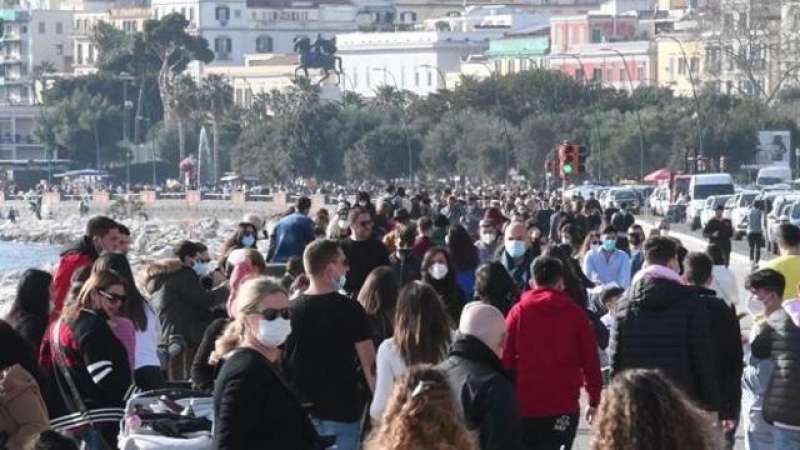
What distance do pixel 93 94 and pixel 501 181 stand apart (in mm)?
50473

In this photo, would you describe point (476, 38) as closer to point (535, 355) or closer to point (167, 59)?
point (167, 59)

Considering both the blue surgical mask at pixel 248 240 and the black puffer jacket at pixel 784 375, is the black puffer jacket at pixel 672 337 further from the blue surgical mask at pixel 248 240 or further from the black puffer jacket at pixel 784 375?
the blue surgical mask at pixel 248 240

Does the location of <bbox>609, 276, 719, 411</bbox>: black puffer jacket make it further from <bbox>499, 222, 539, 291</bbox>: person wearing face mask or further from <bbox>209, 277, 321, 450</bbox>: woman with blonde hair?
<bbox>499, 222, 539, 291</bbox>: person wearing face mask

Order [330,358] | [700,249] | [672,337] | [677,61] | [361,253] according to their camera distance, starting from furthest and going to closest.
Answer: [677,61]
[700,249]
[361,253]
[672,337]
[330,358]

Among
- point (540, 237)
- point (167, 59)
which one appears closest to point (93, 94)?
point (167, 59)

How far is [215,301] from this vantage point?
16.1 meters

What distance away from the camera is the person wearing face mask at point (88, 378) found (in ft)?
37.2

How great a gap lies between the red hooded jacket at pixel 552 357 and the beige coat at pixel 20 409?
2.62 metres

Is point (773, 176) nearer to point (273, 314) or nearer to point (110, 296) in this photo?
point (110, 296)

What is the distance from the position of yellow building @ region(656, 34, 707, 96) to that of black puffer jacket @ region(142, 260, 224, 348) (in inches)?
4687

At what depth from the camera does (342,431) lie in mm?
11766

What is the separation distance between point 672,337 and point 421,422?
14.9 feet

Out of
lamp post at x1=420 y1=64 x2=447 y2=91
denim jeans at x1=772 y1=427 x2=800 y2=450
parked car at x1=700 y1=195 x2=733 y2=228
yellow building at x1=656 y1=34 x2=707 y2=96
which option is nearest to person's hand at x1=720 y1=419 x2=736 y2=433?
denim jeans at x1=772 y1=427 x2=800 y2=450

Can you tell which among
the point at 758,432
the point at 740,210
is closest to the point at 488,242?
the point at 758,432
